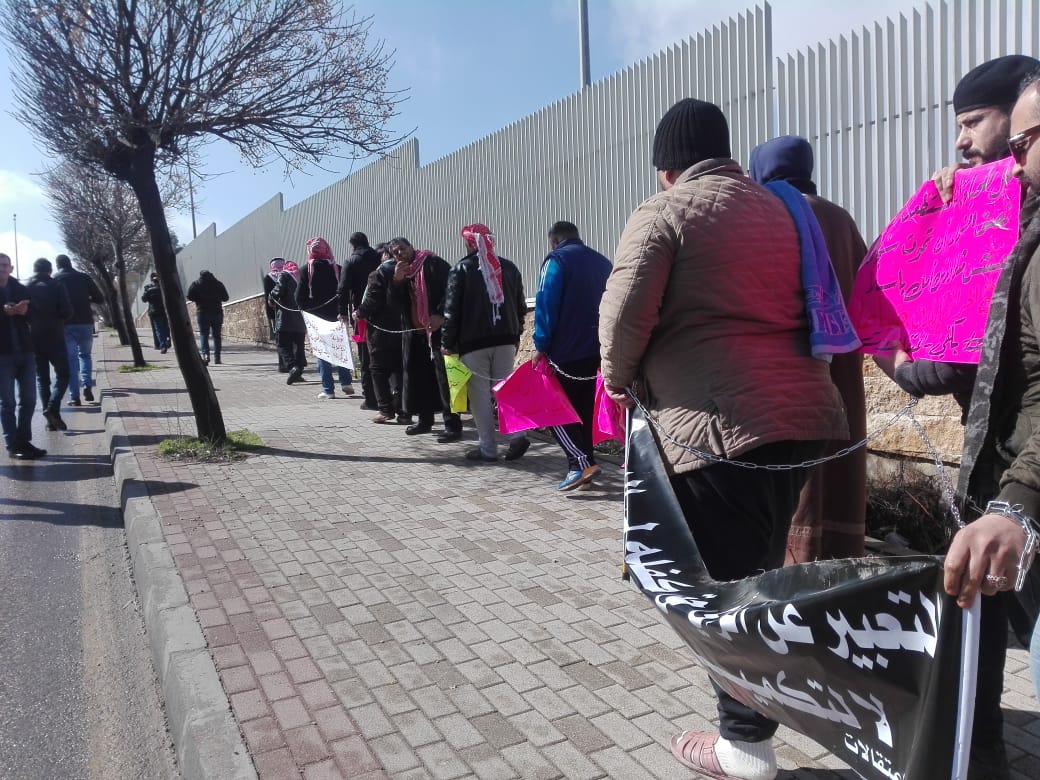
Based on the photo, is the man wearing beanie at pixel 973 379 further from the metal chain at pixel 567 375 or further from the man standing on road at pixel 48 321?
the man standing on road at pixel 48 321

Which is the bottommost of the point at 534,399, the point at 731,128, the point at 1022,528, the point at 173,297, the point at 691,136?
the point at 534,399

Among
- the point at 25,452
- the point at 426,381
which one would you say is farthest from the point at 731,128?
the point at 25,452

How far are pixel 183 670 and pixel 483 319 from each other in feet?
13.7

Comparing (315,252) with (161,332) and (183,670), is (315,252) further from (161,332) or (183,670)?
(161,332)

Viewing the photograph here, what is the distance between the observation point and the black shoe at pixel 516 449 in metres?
7.56

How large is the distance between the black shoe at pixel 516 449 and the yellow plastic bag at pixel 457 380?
1.80 ft

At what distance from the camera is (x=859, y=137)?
19.7 feet

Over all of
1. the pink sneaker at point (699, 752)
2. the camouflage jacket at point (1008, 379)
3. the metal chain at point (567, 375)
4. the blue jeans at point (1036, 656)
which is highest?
the camouflage jacket at point (1008, 379)

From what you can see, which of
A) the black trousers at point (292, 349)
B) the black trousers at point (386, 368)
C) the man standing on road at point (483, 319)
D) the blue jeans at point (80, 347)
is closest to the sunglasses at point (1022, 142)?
the man standing on road at point (483, 319)

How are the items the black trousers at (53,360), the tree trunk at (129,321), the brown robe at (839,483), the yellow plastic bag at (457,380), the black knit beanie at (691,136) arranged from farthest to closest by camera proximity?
the tree trunk at (129,321) → the black trousers at (53,360) → the yellow plastic bag at (457,380) → the brown robe at (839,483) → the black knit beanie at (691,136)

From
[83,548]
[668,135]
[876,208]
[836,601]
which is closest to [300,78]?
[83,548]

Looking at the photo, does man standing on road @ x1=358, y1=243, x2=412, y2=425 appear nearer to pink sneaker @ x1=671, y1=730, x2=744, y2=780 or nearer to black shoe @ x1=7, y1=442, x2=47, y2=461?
black shoe @ x1=7, y1=442, x2=47, y2=461

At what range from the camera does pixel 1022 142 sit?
179 cm

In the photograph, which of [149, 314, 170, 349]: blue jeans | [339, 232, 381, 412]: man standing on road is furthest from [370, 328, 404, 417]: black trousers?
[149, 314, 170, 349]: blue jeans
